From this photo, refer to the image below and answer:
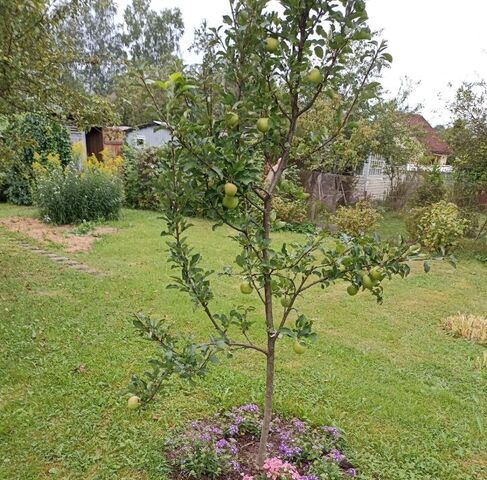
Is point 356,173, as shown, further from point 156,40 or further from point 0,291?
point 156,40

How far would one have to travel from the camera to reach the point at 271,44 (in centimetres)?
149

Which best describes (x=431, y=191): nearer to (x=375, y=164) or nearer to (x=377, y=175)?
(x=375, y=164)

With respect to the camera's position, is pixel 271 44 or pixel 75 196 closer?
pixel 271 44

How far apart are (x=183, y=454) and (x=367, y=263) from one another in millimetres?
1409

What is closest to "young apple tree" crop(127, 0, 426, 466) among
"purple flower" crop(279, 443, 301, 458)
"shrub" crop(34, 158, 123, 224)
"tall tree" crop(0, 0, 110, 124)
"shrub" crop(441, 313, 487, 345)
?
"purple flower" crop(279, 443, 301, 458)

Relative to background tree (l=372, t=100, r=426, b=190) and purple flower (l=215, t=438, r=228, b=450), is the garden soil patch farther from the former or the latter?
background tree (l=372, t=100, r=426, b=190)

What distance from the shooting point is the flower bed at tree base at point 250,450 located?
203 cm

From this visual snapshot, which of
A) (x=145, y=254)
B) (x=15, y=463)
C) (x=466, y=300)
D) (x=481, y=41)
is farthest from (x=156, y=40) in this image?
(x=15, y=463)

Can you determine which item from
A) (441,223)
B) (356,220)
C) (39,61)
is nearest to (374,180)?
(356,220)

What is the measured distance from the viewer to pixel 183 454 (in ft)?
7.12

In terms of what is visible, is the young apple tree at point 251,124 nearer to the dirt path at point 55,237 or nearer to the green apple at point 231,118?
the green apple at point 231,118

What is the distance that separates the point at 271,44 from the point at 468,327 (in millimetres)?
3713

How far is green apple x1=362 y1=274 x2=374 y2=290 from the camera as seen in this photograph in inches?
61.3

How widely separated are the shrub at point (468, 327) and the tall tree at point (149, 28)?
2730 cm
